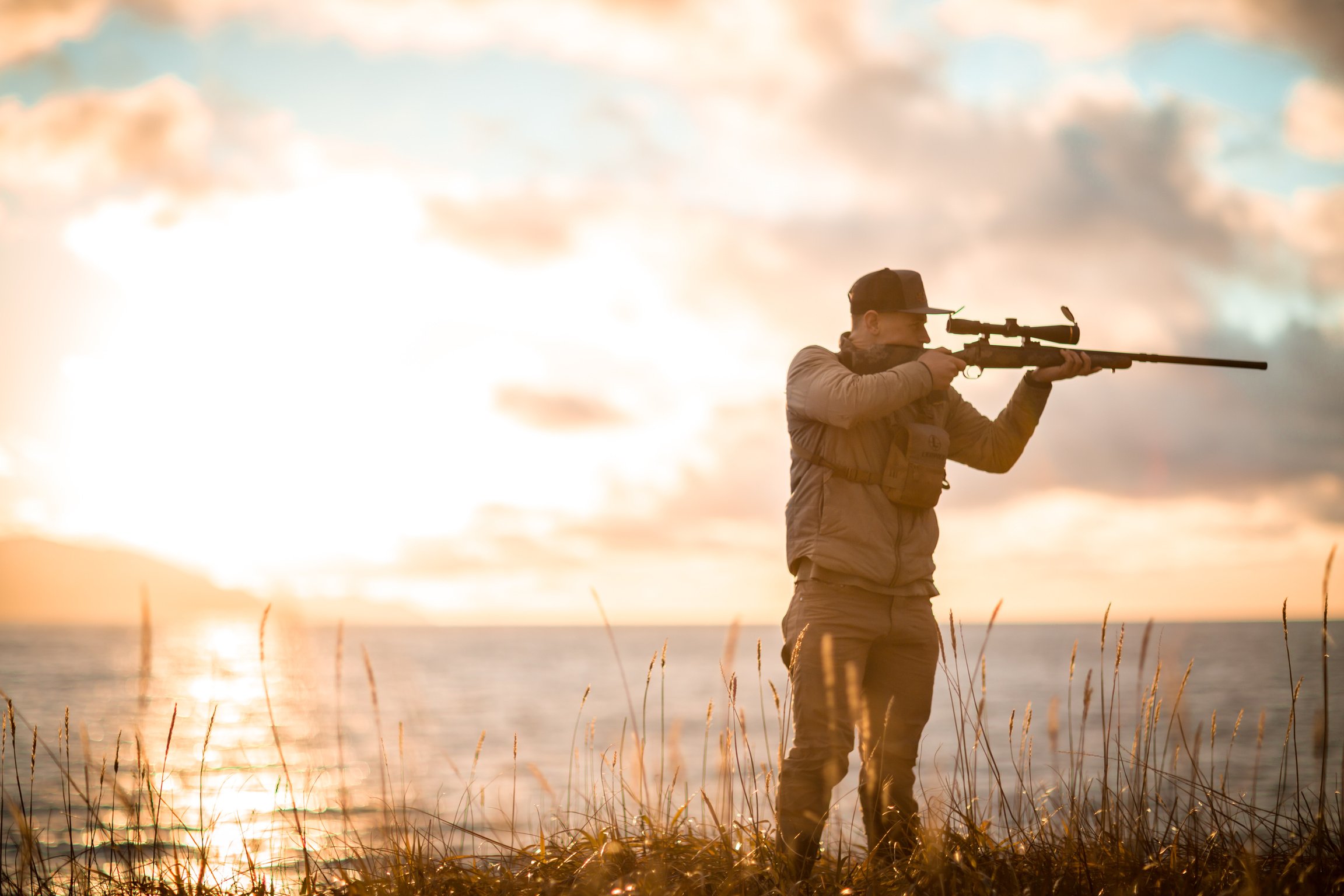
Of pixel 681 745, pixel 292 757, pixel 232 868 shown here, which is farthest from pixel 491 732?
pixel 232 868

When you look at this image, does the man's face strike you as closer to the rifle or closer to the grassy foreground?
the rifle

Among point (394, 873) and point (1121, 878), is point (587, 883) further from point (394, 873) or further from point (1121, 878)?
point (1121, 878)

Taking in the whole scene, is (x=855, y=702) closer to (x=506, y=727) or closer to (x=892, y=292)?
(x=892, y=292)

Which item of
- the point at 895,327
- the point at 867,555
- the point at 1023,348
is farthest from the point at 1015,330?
the point at 867,555

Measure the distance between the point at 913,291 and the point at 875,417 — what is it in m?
0.74

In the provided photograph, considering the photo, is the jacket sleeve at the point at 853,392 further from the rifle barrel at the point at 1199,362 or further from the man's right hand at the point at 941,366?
the rifle barrel at the point at 1199,362

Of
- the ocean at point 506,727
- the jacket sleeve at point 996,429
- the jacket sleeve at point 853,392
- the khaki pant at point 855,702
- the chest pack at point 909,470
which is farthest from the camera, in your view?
the jacket sleeve at point 996,429

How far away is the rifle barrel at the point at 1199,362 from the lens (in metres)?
4.46

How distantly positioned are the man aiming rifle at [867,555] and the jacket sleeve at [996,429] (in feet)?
0.73

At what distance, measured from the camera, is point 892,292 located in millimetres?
3871

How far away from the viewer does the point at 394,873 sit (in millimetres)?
2922

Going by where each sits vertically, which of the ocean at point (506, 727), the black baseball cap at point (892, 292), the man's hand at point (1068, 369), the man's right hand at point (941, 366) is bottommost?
the ocean at point (506, 727)

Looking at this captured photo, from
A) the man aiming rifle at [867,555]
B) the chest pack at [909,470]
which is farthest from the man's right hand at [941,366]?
the chest pack at [909,470]

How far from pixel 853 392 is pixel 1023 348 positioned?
1284 mm
